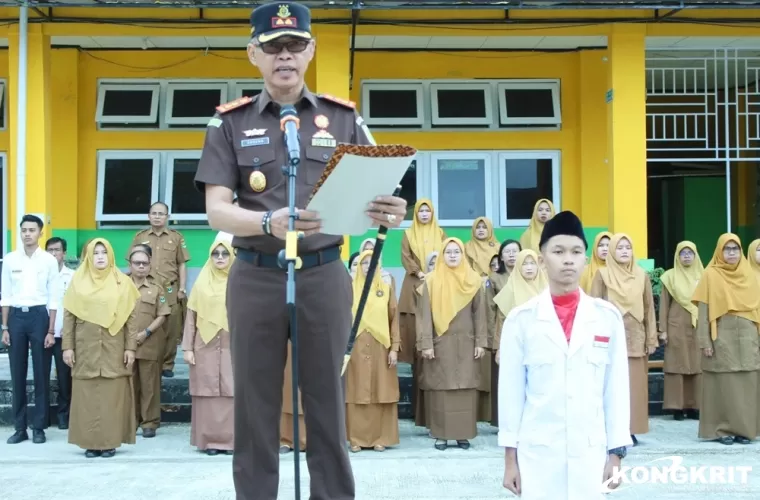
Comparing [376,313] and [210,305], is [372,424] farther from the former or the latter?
[210,305]

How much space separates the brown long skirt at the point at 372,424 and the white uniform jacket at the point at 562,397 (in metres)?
4.61

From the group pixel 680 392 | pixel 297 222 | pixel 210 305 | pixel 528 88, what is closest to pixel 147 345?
pixel 210 305

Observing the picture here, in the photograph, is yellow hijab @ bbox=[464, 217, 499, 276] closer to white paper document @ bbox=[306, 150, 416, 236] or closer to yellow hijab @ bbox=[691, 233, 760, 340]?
yellow hijab @ bbox=[691, 233, 760, 340]

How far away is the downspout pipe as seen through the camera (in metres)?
9.72

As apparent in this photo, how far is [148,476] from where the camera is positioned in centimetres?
683

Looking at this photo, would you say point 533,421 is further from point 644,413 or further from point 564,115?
point 564,115

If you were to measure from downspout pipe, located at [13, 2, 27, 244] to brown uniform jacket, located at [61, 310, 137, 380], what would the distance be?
232cm

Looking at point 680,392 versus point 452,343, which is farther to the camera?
point 680,392

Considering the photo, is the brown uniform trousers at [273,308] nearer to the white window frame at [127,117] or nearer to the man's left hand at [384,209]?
the man's left hand at [384,209]

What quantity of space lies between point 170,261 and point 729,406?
567 cm

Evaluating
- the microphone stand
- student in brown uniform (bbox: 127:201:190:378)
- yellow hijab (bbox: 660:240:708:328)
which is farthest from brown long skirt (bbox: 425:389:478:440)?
the microphone stand

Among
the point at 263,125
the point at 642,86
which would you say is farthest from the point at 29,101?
the point at 263,125

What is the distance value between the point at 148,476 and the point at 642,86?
21.5 feet

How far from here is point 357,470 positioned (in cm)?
706
